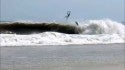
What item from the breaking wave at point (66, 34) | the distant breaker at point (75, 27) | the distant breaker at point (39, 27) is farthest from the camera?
the distant breaker at point (75, 27)

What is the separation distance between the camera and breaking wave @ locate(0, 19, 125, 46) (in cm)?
1855

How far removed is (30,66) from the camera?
32.0 ft

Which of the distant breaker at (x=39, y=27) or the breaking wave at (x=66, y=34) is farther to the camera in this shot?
the distant breaker at (x=39, y=27)

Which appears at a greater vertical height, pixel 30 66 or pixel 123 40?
pixel 30 66

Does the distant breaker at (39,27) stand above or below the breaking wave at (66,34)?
below

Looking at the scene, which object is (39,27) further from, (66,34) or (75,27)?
(66,34)

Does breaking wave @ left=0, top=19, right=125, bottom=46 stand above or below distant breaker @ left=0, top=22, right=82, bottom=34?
above

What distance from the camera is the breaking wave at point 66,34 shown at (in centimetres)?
1855

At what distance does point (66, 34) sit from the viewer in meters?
21.9

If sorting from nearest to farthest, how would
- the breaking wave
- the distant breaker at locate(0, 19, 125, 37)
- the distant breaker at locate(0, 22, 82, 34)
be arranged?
the breaking wave, the distant breaker at locate(0, 22, 82, 34), the distant breaker at locate(0, 19, 125, 37)

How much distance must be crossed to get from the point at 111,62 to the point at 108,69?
137 cm

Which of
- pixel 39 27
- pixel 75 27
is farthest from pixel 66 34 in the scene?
pixel 39 27

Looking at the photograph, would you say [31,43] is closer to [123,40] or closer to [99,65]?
[123,40]

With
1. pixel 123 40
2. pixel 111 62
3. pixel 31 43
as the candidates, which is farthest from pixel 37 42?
pixel 111 62
